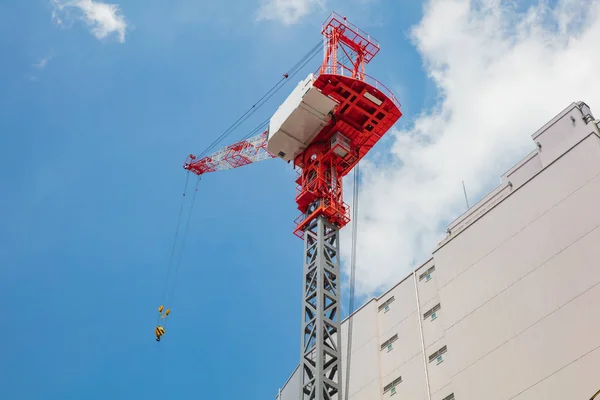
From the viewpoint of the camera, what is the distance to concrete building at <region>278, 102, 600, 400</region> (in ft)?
99.3

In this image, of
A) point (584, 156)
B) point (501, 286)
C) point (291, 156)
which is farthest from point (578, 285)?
point (291, 156)

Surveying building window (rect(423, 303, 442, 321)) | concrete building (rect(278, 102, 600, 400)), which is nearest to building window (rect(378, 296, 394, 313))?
concrete building (rect(278, 102, 600, 400))

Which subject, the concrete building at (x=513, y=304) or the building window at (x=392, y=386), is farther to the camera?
the building window at (x=392, y=386)

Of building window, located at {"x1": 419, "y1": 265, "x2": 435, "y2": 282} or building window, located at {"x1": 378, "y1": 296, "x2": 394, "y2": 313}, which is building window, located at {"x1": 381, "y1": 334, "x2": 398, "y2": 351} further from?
building window, located at {"x1": 419, "y1": 265, "x2": 435, "y2": 282}

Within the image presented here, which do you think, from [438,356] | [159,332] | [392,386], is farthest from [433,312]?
[159,332]

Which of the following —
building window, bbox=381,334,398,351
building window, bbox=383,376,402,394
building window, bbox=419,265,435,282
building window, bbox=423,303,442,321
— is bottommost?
building window, bbox=383,376,402,394

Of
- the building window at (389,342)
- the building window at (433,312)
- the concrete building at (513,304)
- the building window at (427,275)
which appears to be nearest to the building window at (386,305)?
the concrete building at (513,304)

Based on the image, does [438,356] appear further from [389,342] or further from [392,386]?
[389,342]

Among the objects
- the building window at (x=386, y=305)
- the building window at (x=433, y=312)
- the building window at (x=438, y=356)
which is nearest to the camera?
the building window at (x=438, y=356)

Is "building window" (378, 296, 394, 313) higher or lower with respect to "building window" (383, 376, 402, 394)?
higher

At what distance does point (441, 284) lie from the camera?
38062 mm

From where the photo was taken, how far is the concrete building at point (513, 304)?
3027cm

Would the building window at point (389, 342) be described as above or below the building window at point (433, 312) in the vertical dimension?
below

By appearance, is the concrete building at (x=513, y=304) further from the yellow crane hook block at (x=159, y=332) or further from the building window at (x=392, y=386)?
the yellow crane hook block at (x=159, y=332)
